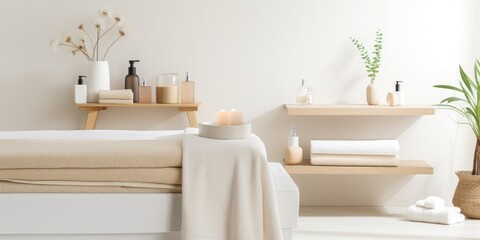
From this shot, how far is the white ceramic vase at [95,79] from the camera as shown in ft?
14.5

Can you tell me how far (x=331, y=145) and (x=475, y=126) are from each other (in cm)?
84

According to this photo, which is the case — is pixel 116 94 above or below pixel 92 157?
above

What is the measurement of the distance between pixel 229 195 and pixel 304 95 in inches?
81.4

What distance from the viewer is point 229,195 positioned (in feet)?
8.22

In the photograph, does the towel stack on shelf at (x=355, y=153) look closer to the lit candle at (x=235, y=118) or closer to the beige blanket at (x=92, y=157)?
the lit candle at (x=235, y=118)

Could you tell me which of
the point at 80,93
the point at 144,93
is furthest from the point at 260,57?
the point at 80,93

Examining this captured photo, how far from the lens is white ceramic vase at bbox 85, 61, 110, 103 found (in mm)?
4426

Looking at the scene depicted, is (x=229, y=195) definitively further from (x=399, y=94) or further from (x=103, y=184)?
(x=399, y=94)

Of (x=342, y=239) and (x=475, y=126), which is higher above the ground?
(x=475, y=126)

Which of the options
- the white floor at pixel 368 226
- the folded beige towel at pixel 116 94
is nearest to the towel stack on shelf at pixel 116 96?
the folded beige towel at pixel 116 94

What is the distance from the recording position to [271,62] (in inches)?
181

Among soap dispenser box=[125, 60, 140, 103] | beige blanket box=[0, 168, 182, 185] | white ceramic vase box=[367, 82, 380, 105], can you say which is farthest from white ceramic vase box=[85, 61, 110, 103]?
beige blanket box=[0, 168, 182, 185]

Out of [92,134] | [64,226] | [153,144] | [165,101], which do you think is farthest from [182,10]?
[64,226]

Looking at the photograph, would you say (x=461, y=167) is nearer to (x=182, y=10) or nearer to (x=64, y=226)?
(x=182, y=10)
